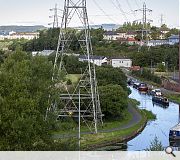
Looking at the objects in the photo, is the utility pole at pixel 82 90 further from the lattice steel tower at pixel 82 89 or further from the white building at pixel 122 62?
the white building at pixel 122 62

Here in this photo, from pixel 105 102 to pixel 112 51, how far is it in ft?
17.2

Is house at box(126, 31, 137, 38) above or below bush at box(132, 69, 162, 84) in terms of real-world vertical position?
above

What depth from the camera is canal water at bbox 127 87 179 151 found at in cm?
401

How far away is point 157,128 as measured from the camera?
483cm

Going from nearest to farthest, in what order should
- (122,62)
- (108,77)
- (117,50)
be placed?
(108,77)
(122,62)
(117,50)

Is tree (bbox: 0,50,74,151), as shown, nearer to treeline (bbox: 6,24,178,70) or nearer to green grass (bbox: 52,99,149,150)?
green grass (bbox: 52,99,149,150)

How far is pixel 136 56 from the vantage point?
Result: 9.44 meters

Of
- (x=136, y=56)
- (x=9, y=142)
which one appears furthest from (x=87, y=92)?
(x=136, y=56)

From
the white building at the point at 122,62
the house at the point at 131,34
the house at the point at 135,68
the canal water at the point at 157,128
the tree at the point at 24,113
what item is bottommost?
the canal water at the point at 157,128

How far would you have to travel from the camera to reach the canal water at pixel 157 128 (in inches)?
158

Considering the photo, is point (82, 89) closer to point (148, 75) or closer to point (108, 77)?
point (108, 77)

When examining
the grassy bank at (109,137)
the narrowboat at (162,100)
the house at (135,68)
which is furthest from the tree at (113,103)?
the house at (135,68)

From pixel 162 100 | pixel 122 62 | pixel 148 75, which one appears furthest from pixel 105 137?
pixel 122 62

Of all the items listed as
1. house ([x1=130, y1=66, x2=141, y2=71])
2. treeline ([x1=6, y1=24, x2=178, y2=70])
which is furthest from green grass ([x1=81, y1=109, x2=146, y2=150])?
house ([x1=130, y1=66, x2=141, y2=71])
